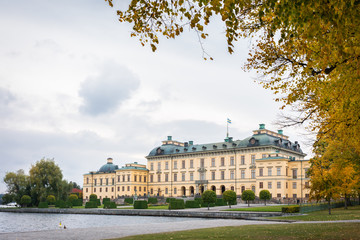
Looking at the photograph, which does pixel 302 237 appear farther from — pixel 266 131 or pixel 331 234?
pixel 266 131

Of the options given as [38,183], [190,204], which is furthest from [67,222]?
[38,183]

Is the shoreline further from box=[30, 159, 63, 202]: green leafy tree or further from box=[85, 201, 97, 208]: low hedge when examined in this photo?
box=[85, 201, 97, 208]: low hedge

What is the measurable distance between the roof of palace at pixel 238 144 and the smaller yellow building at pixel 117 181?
520 centimetres

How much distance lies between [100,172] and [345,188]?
2866 inches

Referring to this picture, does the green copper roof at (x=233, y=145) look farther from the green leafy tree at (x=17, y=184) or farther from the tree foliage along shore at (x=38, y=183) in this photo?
the green leafy tree at (x=17, y=184)

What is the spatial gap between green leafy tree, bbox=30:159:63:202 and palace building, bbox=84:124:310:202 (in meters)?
21.8

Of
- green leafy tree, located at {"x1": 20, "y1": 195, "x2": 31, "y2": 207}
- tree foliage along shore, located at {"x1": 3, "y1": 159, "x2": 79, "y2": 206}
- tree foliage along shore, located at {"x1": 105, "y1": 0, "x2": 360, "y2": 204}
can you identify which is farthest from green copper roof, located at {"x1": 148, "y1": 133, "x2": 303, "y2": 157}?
tree foliage along shore, located at {"x1": 105, "y1": 0, "x2": 360, "y2": 204}

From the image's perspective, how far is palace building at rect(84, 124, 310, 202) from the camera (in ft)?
205

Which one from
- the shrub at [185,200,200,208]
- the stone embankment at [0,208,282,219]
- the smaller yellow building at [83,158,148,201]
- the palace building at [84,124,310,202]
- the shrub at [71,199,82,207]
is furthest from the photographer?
the smaller yellow building at [83,158,148,201]

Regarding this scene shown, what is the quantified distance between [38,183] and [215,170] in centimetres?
3284

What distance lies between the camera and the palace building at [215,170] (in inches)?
2462

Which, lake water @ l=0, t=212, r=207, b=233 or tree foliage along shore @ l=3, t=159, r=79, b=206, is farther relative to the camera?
tree foliage along shore @ l=3, t=159, r=79, b=206

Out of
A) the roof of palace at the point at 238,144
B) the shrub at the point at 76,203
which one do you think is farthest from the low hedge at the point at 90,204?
the roof of palace at the point at 238,144

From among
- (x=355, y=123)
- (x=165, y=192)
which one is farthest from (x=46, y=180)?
(x=355, y=123)
